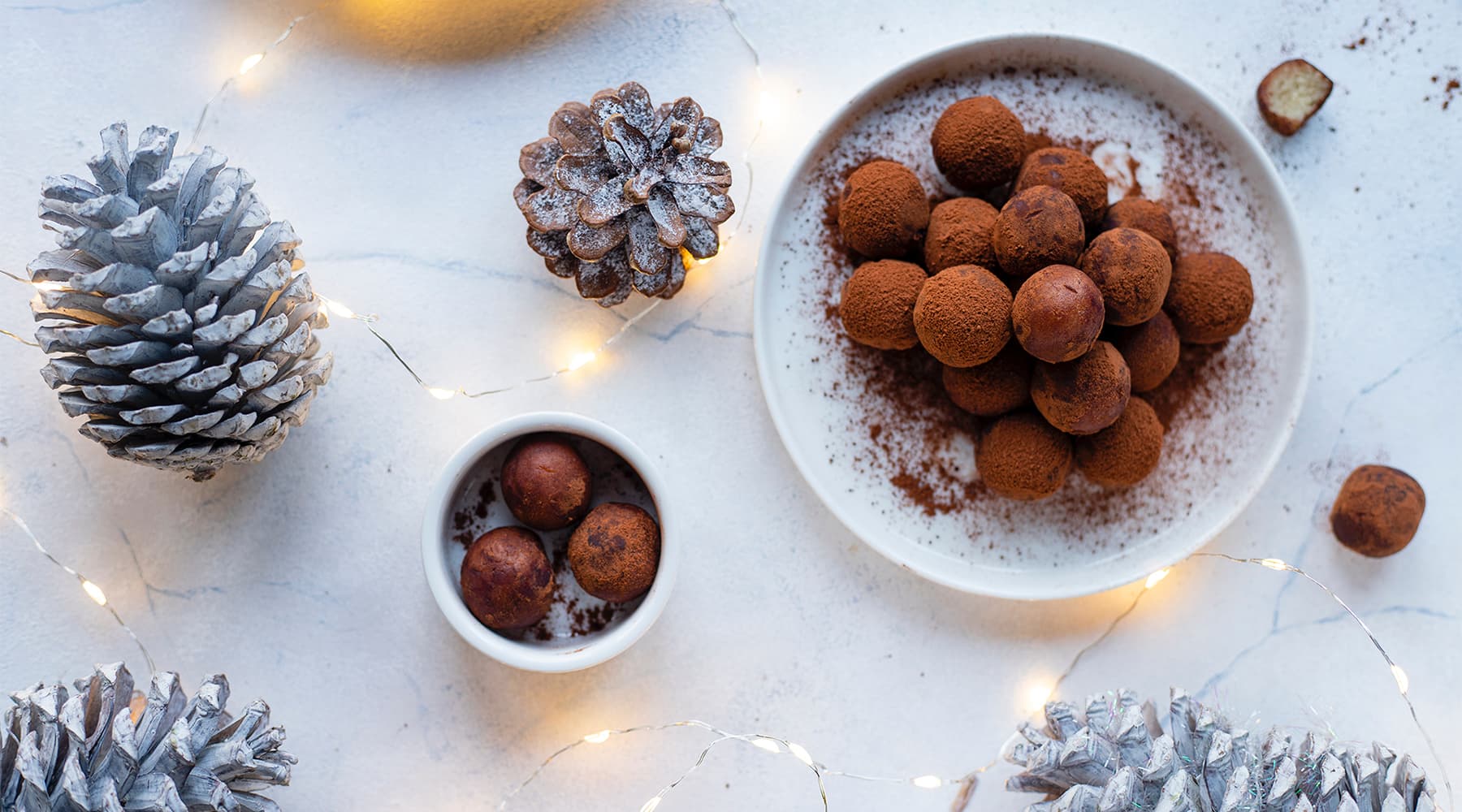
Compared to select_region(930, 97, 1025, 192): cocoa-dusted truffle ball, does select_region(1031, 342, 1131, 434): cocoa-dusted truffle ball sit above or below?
below

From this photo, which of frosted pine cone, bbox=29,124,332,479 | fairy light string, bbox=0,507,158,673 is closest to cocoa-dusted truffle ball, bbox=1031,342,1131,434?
frosted pine cone, bbox=29,124,332,479

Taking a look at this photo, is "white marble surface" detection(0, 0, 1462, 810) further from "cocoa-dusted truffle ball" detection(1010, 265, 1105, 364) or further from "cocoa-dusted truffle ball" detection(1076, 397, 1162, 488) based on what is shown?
"cocoa-dusted truffle ball" detection(1010, 265, 1105, 364)

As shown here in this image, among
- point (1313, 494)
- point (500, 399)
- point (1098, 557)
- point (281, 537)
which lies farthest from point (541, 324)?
point (1313, 494)

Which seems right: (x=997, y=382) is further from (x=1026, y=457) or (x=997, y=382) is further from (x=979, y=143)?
(x=979, y=143)

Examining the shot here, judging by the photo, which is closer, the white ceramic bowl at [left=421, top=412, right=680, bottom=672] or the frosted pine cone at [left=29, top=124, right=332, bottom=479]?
the frosted pine cone at [left=29, top=124, right=332, bottom=479]

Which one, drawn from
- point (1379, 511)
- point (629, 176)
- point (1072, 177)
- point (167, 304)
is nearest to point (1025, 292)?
point (1072, 177)

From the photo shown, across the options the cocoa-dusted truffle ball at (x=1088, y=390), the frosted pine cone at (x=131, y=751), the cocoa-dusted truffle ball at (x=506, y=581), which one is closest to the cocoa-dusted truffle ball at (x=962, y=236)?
the cocoa-dusted truffle ball at (x=1088, y=390)
